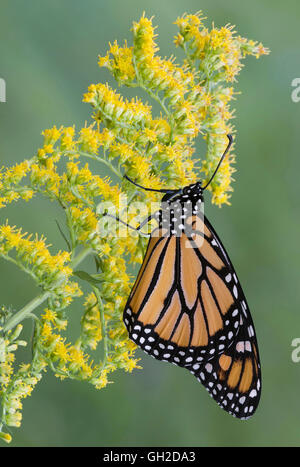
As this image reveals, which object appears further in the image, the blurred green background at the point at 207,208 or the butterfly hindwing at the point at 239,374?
the blurred green background at the point at 207,208

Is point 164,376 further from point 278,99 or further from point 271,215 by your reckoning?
point 278,99

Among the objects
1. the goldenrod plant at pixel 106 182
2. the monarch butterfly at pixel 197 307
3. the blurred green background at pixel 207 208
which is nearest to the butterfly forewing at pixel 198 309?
the monarch butterfly at pixel 197 307

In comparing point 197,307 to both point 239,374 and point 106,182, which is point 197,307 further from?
point 106,182

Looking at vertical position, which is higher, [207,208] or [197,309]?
[207,208]

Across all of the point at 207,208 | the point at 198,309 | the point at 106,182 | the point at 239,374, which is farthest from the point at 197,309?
the point at 207,208

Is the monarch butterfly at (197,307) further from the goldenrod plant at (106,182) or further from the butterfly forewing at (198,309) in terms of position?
the goldenrod plant at (106,182)

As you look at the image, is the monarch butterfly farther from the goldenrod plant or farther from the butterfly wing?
the goldenrod plant

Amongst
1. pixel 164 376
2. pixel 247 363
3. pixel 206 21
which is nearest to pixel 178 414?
pixel 164 376
